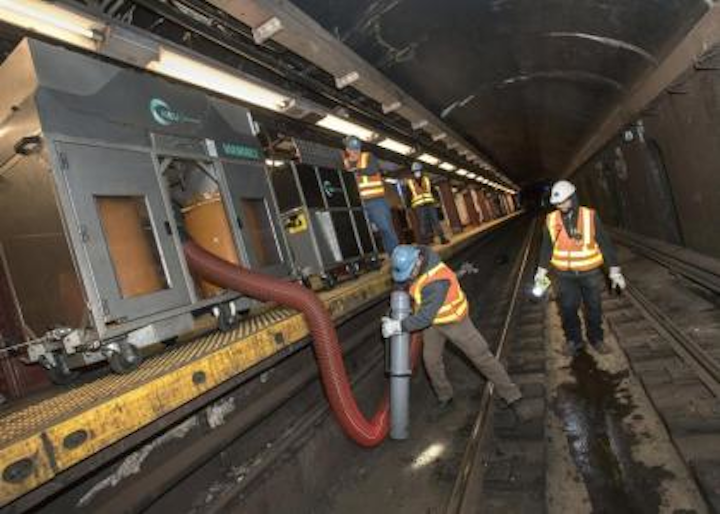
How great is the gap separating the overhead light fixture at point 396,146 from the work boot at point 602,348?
512 cm

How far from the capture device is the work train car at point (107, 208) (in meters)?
3.29

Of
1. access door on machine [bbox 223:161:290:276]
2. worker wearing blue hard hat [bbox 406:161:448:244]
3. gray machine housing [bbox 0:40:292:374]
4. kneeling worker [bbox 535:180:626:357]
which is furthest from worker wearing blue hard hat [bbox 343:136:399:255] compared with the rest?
worker wearing blue hard hat [bbox 406:161:448:244]

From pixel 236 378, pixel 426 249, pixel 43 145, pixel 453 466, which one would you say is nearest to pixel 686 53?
pixel 426 249

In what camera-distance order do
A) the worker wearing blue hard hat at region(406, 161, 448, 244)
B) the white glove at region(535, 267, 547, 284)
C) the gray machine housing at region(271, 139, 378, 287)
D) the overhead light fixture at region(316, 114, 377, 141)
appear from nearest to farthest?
the white glove at region(535, 267, 547, 284) → the gray machine housing at region(271, 139, 378, 287) → the overhead light fixture at region(316, 114, 377, 141) → the worker wearing blue hard hat at region(406, 161, 448, 244)

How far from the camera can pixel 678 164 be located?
7.78 metres

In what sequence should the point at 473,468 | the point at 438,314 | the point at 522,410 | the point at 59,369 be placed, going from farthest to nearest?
the point at 522,410 → the point at 438,314 → the point at 473,468 → the point at 59,369

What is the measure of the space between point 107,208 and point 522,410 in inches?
164

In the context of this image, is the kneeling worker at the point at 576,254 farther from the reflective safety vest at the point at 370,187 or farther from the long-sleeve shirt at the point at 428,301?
the reflective safety vest at the point at 370,187

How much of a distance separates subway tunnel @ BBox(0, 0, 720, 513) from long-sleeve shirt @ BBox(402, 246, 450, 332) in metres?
0.08

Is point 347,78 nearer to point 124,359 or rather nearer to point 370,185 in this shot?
point 370,185

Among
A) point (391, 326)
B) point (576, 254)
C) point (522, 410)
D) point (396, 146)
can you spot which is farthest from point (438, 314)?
point (396, 146)

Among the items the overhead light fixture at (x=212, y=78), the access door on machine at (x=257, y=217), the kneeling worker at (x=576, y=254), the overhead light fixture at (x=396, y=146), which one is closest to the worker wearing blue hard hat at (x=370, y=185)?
the overhead light fixture at (x=396, y=146)

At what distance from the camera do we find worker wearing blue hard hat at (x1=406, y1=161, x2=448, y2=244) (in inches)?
471

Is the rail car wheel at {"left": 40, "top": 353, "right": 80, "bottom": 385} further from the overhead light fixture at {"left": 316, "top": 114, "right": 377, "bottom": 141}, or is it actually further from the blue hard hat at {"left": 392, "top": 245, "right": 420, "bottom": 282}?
the overhead light fixture at {"left": 316, "top": 114, "right": 377, "bottom": 141}
